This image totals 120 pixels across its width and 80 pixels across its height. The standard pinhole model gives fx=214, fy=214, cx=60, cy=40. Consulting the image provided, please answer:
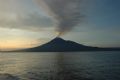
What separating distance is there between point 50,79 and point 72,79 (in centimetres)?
460

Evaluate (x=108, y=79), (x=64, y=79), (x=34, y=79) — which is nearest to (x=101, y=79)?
(x=108, y=79)

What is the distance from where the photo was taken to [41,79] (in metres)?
44.3

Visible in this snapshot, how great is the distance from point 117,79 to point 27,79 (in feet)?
60.9

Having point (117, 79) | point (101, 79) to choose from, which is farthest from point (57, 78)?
point (117, 79)

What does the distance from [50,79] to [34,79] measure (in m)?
3.31

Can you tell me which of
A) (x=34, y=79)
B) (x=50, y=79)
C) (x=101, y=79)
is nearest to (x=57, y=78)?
(x=50, y=79)

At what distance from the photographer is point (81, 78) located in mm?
44906

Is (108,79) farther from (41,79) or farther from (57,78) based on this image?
(41,79)

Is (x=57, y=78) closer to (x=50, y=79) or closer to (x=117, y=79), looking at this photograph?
(x=50, y=79)

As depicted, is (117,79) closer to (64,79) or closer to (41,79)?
(64,79)

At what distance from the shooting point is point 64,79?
4397 centimetres

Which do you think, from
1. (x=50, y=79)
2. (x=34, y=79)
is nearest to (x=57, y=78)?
(x=50, y=79)

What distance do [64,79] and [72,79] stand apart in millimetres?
1651

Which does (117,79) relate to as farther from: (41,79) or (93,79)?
(41,79)
